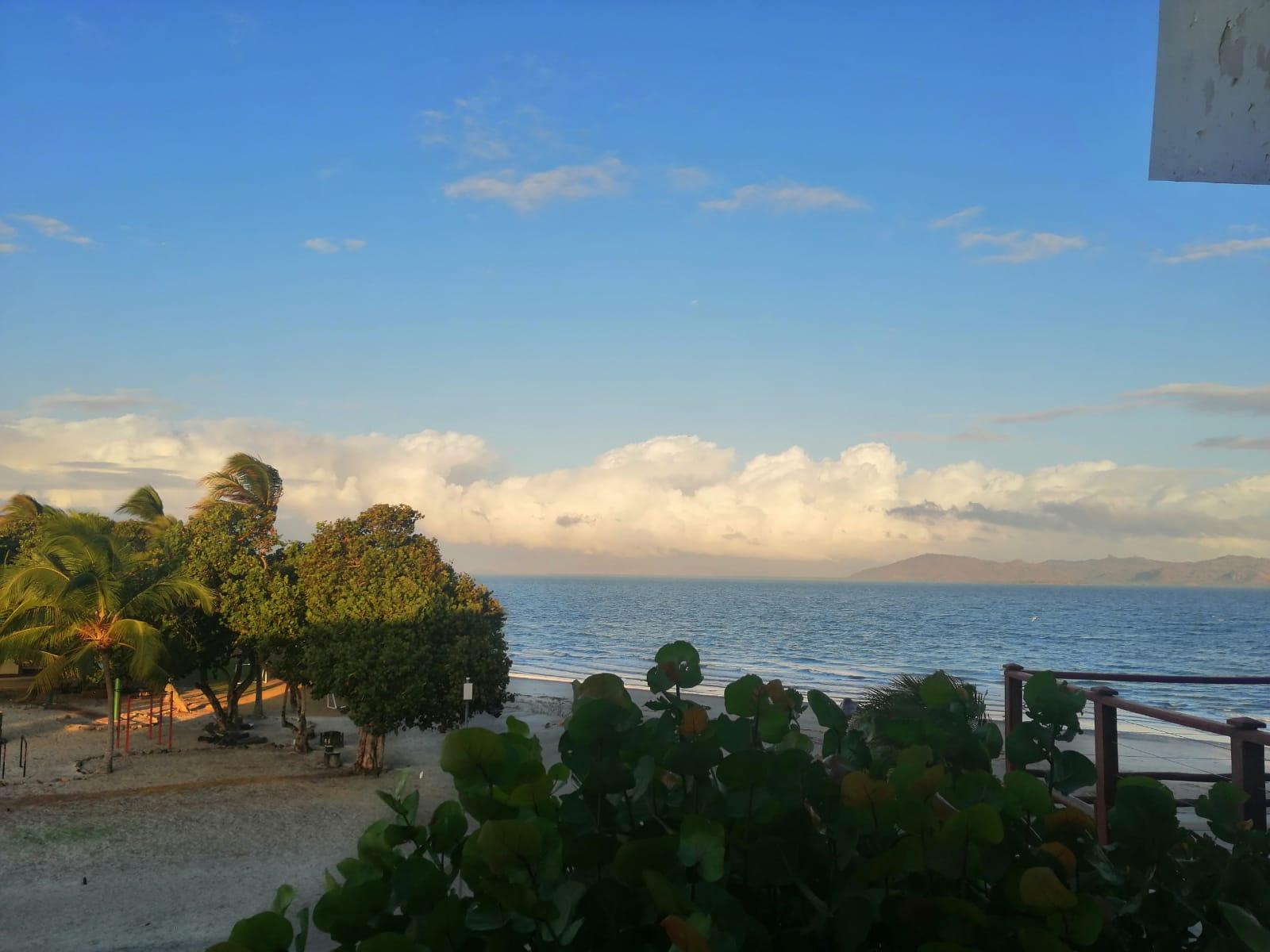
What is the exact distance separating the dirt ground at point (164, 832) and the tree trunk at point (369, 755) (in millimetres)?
353

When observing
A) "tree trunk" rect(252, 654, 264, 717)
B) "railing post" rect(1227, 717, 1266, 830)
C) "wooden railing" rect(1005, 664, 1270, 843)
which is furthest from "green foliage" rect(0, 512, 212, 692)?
"railing post" rect(1227, 717, 1266, 830)

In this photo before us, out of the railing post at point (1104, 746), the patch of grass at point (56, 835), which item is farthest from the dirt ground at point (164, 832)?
the railing post at point (1104, 746)

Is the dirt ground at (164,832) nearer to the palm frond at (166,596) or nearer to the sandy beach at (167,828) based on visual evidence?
the sandy beach at (167,828)

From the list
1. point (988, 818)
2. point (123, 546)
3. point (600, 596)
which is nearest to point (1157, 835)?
point (988, 818)

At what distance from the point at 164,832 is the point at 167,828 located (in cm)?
27

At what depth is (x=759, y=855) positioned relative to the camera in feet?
4.00

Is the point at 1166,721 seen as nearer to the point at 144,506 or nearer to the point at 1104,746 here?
the point at 1104,746

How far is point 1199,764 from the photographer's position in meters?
27.1

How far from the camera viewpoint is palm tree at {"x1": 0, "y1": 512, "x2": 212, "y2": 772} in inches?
902

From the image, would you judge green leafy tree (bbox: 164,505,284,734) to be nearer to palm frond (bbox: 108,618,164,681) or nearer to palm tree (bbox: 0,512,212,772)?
palm tree (bbox: 0,512,212,772)

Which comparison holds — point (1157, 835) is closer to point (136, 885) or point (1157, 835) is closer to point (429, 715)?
point (136, 885)

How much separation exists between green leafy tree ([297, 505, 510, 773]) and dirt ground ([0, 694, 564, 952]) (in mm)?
1735

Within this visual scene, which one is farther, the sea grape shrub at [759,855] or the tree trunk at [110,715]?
the tree trunk at [110,715]

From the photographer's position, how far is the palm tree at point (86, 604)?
75.2 feet
